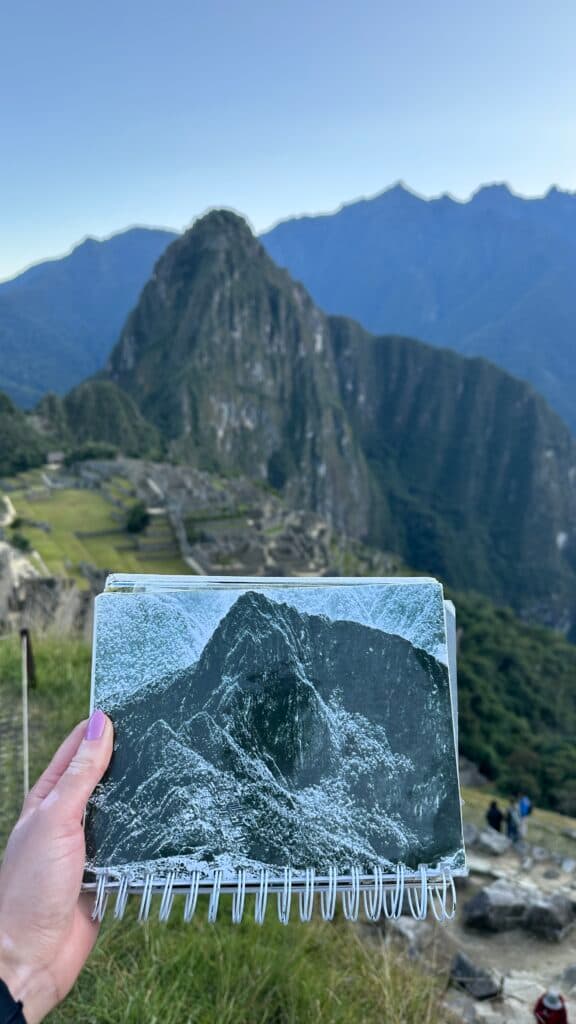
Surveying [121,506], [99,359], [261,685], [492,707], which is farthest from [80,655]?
[99,359]

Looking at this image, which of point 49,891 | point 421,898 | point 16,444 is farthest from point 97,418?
point 421,898

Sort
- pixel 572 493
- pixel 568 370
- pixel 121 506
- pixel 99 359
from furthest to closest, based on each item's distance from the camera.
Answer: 1. pixel 568 370
2. pixel 99 359
3. pixel 572 493
4. pixel 121 506

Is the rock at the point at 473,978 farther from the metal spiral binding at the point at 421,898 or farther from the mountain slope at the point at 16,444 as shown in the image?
the mountain slope at the point at 16,444

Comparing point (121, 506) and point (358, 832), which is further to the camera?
point (121, 506)

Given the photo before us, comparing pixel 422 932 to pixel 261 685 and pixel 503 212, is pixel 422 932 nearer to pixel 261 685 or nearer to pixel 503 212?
pixel 261 685

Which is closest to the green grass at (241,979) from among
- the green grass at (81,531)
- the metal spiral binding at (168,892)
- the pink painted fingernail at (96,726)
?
the metal spiral binding at (168,892)

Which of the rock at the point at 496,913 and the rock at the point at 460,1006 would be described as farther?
the rock at the point at 496,913

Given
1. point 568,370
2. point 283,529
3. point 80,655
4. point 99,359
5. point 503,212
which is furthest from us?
point 503,212
